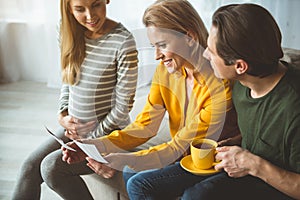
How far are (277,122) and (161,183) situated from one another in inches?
14.1

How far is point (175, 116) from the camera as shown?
1347 millimetres

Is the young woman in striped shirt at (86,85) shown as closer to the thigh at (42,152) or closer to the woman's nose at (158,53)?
the thigh at (42,152)

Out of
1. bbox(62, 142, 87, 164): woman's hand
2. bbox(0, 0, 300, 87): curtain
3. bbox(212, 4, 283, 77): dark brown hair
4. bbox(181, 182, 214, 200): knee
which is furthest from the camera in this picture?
bbox(0, 0, 300, 87): curtain

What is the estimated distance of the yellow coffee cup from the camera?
1.18m

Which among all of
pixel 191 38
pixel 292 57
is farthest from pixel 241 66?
pixel 292 57

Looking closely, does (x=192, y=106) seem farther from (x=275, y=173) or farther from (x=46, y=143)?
(x=46, y=143)

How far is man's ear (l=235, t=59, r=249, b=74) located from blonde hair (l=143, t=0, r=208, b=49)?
0.66 feet

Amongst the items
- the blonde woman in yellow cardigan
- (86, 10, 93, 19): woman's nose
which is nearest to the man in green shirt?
the blonde woman in yellow cardigan

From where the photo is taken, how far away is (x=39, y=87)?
286cm

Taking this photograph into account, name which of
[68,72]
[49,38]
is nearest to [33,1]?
[49,38]

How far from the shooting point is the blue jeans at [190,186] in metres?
1.14

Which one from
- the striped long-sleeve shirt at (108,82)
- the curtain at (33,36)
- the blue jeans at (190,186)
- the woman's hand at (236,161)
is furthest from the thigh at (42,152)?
the curtain at (33,36)

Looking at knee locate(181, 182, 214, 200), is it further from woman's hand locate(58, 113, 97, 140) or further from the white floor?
the white floor

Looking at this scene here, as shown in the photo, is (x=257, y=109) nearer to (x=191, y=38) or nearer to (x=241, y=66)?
(x=241, y=66)
